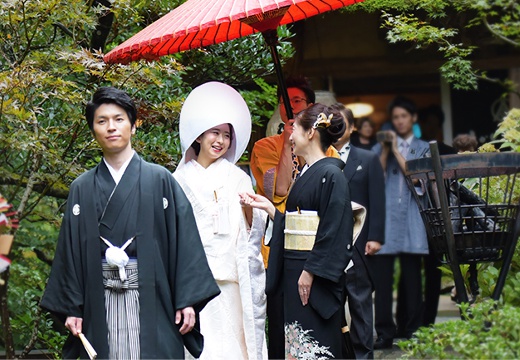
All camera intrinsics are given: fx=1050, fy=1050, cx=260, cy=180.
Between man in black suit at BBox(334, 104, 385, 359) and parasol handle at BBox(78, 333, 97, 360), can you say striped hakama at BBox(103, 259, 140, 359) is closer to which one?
parasol handle at BBox(78, 333, 97, 360)

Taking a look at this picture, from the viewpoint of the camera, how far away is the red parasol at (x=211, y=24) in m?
6.50

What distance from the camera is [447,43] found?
7988mm

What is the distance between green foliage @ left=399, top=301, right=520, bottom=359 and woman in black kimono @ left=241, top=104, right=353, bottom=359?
802 millimetres

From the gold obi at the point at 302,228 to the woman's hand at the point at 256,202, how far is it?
210mm

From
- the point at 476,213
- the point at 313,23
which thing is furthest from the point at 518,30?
the point at 313,23

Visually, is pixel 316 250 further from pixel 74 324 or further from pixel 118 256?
pixel 74 324

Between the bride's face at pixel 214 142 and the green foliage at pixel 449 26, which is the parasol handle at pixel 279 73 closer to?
the bride's face at pixel 214 142

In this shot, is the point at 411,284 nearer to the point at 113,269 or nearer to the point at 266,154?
the point at 266,154

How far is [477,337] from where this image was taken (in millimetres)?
5531

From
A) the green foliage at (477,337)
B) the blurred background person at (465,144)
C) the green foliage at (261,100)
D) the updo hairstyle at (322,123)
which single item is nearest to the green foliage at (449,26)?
the green foliage at (261,100)

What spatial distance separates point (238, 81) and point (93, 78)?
1457 mm

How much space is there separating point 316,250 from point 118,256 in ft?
4.32

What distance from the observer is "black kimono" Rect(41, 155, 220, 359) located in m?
5.81

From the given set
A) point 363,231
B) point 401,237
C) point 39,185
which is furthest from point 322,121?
point 401,237
